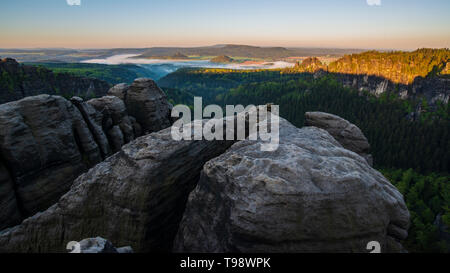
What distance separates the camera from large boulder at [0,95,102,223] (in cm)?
1478

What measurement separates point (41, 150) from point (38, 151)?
0.66ft

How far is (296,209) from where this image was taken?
8.23m

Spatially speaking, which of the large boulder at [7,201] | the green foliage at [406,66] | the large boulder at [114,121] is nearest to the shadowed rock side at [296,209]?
the large boulder at [7,201]

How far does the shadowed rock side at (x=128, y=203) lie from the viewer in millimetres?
10750

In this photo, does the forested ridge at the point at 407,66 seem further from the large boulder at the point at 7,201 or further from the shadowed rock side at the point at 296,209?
the large boulder at the point at 7,201

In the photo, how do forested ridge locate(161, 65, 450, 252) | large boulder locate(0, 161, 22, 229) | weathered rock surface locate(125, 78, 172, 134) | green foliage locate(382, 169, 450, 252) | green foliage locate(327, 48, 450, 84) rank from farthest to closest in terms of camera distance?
green foliage locate(327, 48, 450, 84) → forested ridge locate(161, 65, 450, 252) → green foliage locate(382, 169, 450, 252) → weathered rock surface locate(125, 78, 172, 134) → large boulder locate(0, 161, 22, 229)

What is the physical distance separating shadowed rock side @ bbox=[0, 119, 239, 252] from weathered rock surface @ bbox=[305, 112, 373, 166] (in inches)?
587

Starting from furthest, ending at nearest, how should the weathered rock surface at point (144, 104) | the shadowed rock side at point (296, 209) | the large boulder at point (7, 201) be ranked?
1. the weathered rock surface at point (144, 104)
2. the large boulder at point (7, 201)
3. the shadowed rock side at point (296, 209)

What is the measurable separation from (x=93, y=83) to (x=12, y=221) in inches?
4319

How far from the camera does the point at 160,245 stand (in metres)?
11.4

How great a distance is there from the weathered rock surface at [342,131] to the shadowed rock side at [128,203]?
1491 centimetres

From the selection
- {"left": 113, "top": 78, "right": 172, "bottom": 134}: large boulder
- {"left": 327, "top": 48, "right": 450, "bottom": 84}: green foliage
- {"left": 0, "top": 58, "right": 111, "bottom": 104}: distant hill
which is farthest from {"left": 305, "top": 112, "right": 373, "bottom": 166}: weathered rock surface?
{"left": 327, "top": 48, "right": 450, "bottom": 84}: green foliage

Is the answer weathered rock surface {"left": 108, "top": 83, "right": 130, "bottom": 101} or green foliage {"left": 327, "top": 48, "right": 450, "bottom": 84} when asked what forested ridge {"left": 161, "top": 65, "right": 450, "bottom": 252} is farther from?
weathered rock surface {"left": 108, "top": 83, "right": 130, "bottom": 101}

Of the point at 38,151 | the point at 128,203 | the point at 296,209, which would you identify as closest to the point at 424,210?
the point at 296,209
